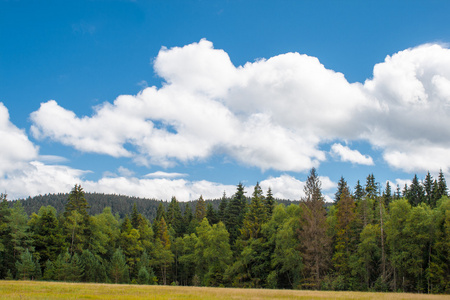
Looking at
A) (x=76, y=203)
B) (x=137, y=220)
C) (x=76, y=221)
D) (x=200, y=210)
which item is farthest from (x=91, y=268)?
(x=200, y=210)

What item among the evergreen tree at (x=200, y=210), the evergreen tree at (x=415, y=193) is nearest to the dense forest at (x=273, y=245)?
the evergreen tree at (x=415, y=193)

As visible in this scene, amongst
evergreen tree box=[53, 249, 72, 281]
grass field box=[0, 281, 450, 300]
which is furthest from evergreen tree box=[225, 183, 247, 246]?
grass field box=[0, 281, 450, 300]

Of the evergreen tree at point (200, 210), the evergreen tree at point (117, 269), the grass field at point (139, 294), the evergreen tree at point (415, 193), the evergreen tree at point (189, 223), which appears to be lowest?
the evergreen tree at point (117, 269)

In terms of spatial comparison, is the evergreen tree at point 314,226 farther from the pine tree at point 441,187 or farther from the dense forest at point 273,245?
the pine tree at point 441,187

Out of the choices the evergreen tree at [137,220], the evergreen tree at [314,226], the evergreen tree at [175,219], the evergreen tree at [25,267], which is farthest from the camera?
the evergreen tree at [175,219]

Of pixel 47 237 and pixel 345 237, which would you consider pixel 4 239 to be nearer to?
pixel 47 237

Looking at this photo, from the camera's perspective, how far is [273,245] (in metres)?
67.1

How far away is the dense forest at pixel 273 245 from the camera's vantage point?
175ft

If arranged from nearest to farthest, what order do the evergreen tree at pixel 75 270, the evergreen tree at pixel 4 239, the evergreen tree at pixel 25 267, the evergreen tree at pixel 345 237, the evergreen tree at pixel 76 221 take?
the evergreen tree at pixel 25 267 < the evergreen tree at pixel 345 237 < the evergreen tree at pixel 75 270 < the evergreen tree at pixel 4 239 < the evergreen tree at pixel 76 221

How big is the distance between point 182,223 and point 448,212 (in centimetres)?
7080

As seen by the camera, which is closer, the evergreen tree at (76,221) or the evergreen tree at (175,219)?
the evergreen tree at (76,221)

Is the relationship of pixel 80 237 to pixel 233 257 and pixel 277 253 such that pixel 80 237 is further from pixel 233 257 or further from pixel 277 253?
pixel 277 253

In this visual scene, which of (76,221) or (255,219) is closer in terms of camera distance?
(255,219)

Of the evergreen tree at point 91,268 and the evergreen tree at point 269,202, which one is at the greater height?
the evergreen tree at point 269,202
